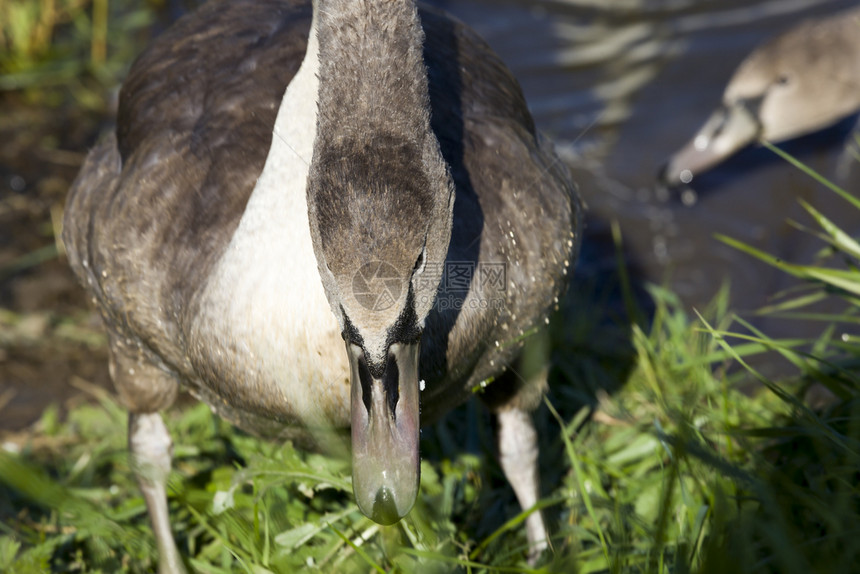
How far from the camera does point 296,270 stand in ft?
7.45

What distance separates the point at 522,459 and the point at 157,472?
1.21 metres

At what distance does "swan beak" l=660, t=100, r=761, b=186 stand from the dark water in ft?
0.39

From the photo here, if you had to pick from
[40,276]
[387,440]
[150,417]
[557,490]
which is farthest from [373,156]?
[40,276]

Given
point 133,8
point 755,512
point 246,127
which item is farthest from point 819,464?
point 133,8

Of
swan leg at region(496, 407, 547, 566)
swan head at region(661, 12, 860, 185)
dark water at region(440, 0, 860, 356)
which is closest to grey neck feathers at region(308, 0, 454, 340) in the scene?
swan leg at region(496, 407, 547, 566)

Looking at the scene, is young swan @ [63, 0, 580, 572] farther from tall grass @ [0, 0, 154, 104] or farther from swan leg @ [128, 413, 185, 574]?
tall grass @ [0, 0, 154, 104]

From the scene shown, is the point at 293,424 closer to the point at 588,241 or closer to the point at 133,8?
the point at 588,241

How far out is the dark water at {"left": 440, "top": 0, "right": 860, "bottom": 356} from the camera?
15.4 ft

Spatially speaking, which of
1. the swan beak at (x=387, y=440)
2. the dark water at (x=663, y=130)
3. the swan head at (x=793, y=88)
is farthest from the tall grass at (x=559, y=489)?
the swan head at (x=793, y=88)

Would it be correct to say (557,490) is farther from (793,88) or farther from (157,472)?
(793,88)

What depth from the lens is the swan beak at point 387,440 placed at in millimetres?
2090

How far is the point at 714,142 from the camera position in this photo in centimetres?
515

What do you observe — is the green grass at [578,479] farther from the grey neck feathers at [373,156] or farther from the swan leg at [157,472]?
the grey neck feathers at [373,156]

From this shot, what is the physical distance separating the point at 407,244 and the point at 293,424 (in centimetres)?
82
